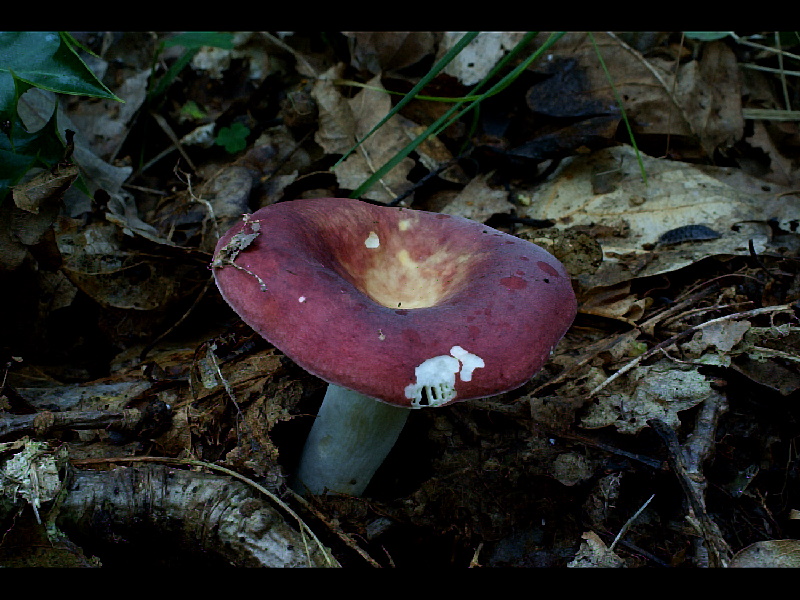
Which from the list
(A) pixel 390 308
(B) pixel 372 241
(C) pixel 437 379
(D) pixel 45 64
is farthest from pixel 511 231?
(D) pixel 45 64

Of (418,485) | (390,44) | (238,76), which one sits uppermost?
(390,44)

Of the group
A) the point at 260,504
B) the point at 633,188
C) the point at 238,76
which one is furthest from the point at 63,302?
the point at 633,188

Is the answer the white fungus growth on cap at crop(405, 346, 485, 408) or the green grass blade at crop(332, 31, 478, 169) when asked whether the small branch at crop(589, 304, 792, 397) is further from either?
the green grass blade at crop(332, 31, 478, 169)

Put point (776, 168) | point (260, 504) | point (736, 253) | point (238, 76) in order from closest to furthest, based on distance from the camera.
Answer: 1. point (260, 504)
2. point (736, 253)
3. point (776, 168)
4. point (238, 76)

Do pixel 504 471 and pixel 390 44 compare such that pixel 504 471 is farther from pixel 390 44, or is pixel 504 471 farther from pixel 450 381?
pixel 390 44

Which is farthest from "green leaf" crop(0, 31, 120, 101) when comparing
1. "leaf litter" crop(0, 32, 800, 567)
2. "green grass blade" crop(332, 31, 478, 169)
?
"green grass blade" crop(332, 31, 478, 169)

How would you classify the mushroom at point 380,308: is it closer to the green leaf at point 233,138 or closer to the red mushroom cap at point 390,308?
the red mushroom cap at point 390,308
